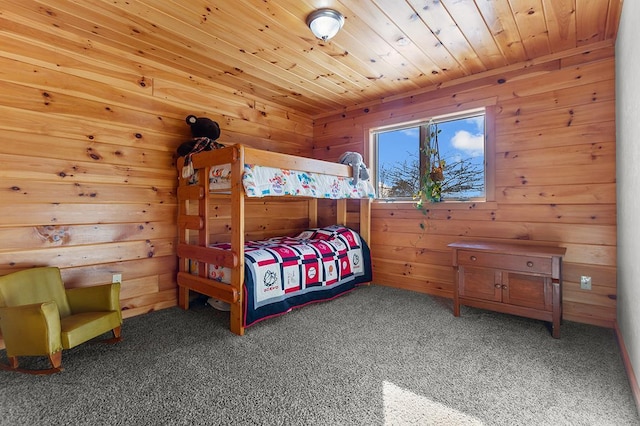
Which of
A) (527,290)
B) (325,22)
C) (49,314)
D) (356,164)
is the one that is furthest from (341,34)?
(49,314)

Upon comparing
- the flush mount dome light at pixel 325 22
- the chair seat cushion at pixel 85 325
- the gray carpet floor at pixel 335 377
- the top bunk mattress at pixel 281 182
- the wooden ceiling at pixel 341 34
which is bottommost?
the gray carpet floor at pixel 335 377

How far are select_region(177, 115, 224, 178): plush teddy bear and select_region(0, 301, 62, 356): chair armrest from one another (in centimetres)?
140

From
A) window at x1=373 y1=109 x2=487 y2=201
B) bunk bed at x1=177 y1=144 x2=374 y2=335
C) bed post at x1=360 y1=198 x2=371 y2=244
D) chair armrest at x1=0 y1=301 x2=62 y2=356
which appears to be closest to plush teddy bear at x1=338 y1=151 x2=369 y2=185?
bunk bed at x1=177 y1=144 x2=374 y2=335

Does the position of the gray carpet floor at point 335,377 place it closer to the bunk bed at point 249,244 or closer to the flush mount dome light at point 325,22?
the bunk bed at point 249,244

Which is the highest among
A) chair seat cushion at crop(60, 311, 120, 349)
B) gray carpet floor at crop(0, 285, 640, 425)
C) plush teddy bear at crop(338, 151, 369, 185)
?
plush teddy bear at crop(338, 151, 369, 185)

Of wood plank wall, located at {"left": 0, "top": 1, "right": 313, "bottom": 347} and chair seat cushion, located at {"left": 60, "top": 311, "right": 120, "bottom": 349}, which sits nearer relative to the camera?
chair seat cushion, located at {"left": 60, "top": 311, "right": 120, "bottom": 349}

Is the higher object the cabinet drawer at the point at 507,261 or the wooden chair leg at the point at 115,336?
the cabinet drawer at the point at 507,261

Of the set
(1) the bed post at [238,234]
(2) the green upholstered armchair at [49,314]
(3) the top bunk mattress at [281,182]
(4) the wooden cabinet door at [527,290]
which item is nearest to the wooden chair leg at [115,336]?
(2) the green upholstered armchair at [49,314]

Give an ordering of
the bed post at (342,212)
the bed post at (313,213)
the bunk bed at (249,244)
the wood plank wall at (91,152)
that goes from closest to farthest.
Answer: the wood plank wall at (91,152), the bunk bed at (249,244), the bed post at (342,212), the bed post at (313,213)

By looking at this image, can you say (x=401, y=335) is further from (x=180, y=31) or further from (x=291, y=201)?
(x=180, y=31)

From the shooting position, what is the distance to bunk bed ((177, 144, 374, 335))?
2.36m

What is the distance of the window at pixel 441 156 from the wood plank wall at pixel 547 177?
15cm

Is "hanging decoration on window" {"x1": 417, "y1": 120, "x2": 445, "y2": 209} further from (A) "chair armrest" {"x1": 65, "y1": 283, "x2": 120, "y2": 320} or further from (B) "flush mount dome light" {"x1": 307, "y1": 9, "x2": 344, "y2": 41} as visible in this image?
(A) "chair armrest" {"x1": 65, "y1": 283, "x2": 120, "y2": 320}

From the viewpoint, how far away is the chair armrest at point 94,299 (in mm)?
2154
